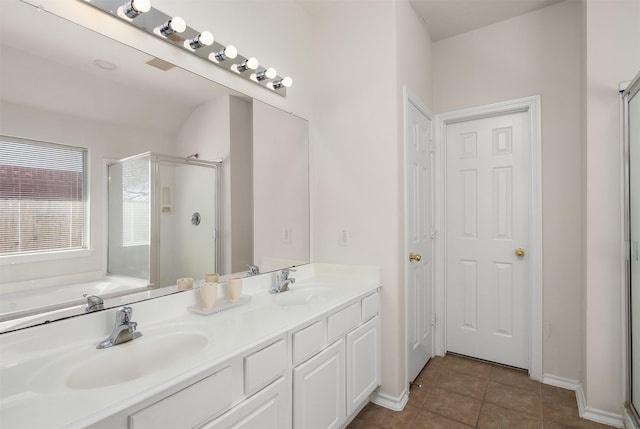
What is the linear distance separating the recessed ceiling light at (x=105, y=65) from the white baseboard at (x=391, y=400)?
2.27m

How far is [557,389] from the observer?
2.28 meters

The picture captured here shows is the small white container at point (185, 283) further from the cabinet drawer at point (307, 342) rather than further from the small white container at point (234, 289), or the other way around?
the cabinet drawer at point (307, 342)

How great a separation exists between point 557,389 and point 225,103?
9.44ft

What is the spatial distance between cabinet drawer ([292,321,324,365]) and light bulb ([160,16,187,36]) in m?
1.37

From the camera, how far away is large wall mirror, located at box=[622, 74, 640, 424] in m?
1.67

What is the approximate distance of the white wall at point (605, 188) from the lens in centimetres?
183

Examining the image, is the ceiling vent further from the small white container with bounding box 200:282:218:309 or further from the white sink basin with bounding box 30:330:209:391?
the white sink basin with bounding box 30:330:209:391

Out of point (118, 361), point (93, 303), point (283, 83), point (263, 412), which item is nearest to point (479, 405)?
point (263, 412)

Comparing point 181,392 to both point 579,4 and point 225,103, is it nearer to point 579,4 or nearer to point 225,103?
point 225,103

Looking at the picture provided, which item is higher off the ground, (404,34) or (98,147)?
(404,34)

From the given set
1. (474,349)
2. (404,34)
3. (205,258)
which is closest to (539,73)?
(404,34)

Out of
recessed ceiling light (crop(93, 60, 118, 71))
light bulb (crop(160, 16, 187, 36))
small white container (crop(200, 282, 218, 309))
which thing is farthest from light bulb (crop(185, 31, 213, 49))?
small white container (crop(200, 282, 218, 309))

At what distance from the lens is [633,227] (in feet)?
5.64

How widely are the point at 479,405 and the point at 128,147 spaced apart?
96.8 inches
